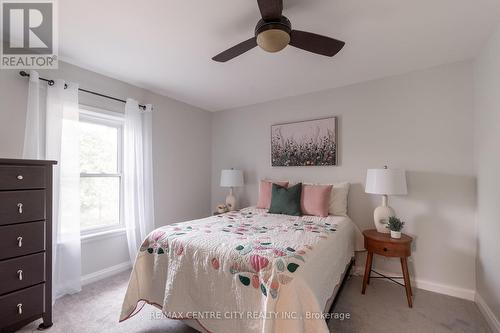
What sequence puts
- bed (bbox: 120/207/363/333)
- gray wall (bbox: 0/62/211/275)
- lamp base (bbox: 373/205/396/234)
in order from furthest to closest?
lamp base (bbox: 373/205/396/234)
gray wall (bbox: 0/62/211/275)
bed (bbox: 120/207/363/333)

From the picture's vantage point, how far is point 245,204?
379 cm

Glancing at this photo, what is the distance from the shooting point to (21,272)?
1627mm

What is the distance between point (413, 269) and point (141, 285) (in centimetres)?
274

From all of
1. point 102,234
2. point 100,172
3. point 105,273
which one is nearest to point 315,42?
point 100,172

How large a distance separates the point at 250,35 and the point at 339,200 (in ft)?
6.64

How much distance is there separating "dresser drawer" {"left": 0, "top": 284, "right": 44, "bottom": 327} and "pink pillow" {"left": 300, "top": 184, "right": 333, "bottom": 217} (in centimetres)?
249

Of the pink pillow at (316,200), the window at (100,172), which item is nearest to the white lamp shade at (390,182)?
the pink pillow at (316,200)

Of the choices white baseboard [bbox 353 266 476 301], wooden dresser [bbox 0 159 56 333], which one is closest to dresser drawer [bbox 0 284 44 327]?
wooden dresser [bbox 0 159 56 333]

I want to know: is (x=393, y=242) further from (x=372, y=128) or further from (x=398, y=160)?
(x=372, y=128)

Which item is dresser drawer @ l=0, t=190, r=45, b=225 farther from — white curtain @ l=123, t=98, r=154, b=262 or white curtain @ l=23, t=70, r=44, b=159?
white curtain @ l=123, t=98, r=154, b=262

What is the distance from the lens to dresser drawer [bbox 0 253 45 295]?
155cm

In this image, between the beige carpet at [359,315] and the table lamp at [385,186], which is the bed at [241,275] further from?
the table lamp at [385,186]

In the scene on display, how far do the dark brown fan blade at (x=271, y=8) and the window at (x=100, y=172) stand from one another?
228 centimetres

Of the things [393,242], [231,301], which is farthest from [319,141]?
[231,301]
